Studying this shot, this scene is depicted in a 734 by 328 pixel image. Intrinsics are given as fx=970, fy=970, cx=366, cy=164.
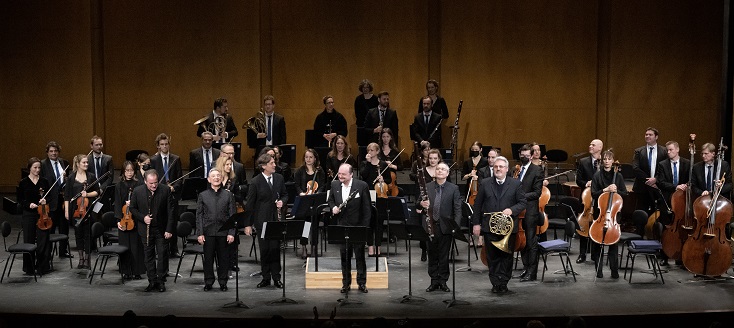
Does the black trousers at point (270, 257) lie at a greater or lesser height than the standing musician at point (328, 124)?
lesser

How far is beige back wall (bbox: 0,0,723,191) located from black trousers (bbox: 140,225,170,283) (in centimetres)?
596

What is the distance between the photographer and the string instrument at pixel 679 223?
10367 millimetres

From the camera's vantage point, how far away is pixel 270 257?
10.3 m

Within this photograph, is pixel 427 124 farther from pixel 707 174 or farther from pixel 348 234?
pixel 348 234

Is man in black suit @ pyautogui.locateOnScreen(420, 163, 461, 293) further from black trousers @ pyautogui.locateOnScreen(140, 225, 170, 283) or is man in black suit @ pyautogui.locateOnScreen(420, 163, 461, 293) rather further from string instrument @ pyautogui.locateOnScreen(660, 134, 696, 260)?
black trousers @ pyautogui.locateOnScreen(140, 225, 170, 283)

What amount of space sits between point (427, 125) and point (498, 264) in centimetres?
434

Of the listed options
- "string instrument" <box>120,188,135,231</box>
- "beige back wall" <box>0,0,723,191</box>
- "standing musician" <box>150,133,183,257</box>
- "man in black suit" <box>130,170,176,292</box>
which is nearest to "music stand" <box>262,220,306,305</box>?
"man in black suit" <box>130,170,176,292</box>

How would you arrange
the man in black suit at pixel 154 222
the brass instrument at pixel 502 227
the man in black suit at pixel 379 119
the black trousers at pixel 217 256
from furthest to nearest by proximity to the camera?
the man in black suit at pixel 379 119 → the man in black suit at pixel 154 222 → the black trousers at pixel 217 256 → the brass instrument at pixel 502 227

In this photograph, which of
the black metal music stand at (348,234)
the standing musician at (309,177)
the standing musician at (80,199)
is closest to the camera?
the black metal music stand at (348,234)

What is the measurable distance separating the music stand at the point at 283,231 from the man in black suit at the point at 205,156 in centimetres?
306

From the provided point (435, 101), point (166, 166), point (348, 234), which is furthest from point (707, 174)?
point (166, 166)

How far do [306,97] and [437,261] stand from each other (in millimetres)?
6720

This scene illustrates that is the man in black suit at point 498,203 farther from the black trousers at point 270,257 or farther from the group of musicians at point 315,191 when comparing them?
the black trousers at point 270,257

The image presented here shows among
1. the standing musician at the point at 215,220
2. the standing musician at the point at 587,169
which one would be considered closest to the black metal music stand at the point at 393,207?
the standing musician at the point at 215,220
